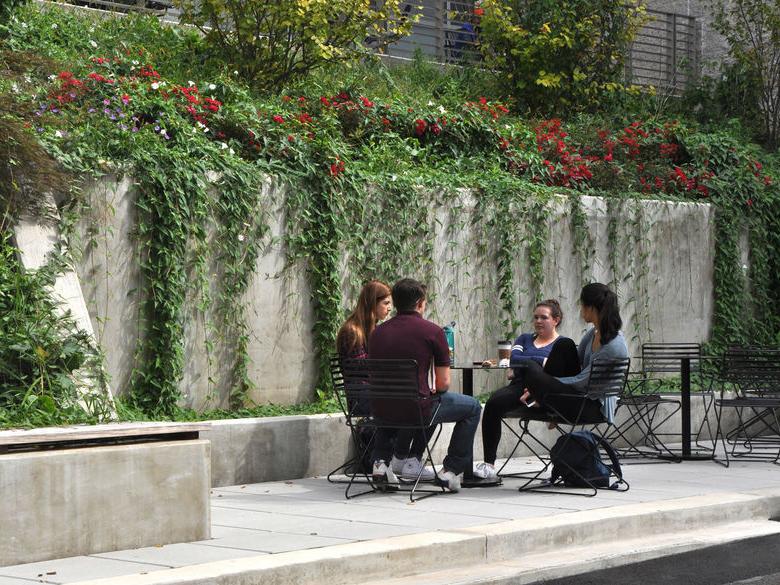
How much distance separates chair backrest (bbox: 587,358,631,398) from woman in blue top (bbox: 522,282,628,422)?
0.19 ft

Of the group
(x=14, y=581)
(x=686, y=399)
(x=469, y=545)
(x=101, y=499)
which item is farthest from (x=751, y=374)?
(x=14, y=581)

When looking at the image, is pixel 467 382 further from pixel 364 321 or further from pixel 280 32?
pixel 280 32

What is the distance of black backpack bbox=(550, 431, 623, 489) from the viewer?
9.45m

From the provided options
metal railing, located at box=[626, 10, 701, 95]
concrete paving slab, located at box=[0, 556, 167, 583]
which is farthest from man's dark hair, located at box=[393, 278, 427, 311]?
metal railing, located at box=[626, 10, 701, 95]

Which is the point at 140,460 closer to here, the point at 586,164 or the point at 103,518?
the point at 103,518

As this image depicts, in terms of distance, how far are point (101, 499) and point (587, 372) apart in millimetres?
4003

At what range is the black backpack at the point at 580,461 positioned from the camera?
945cm

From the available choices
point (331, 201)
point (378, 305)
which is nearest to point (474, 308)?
point (331, 201)

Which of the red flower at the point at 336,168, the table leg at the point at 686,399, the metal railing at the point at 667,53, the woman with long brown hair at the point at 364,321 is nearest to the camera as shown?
the woman with long brown hair at the point at 364,321

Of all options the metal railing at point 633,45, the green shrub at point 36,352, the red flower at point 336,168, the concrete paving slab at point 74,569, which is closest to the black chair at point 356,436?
the green shrub at point 36,352

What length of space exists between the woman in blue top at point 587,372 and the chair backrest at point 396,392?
0.92m

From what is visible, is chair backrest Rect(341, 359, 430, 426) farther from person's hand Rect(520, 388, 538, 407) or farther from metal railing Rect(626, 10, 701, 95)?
metal railing Rect(626, 10, 701, 95)

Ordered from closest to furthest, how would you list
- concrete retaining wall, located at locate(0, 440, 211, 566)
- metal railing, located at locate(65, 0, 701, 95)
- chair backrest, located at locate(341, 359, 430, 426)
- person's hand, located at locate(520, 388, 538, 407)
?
concrete retaining wall, located at locate(0, 440, 211, 566)
chair backrest, located at locate(341, 359, 430, 426)
person's hand, located at locate(520, 388, 538, 407)
metal railing, located at locate(65, 0, 701, 95)

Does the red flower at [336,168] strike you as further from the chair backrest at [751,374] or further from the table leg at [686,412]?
the chair backrest at [751,374]
